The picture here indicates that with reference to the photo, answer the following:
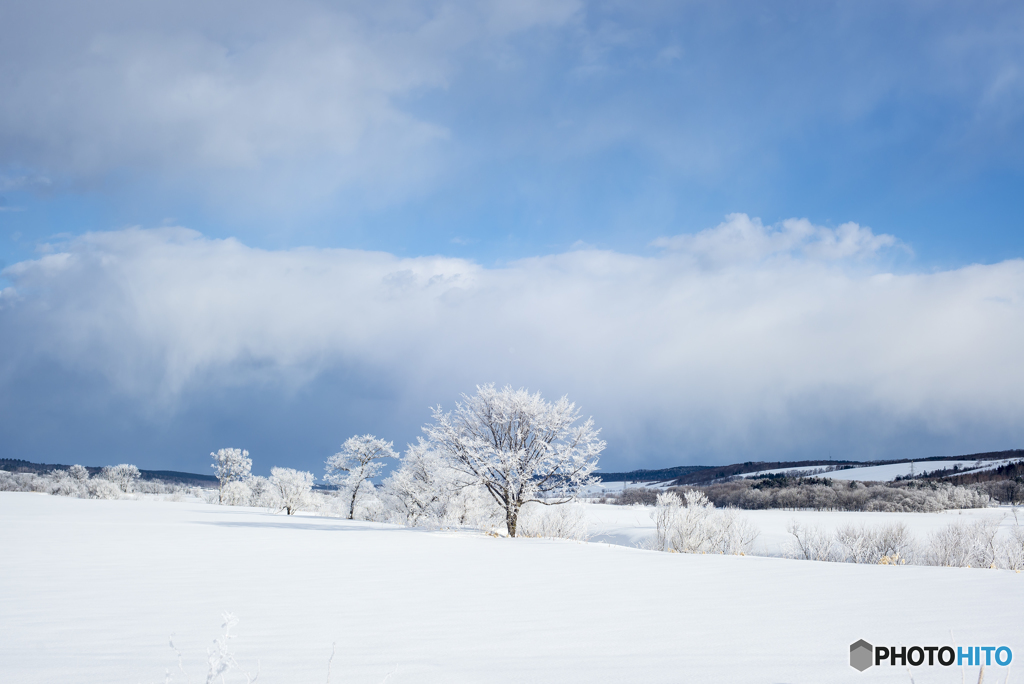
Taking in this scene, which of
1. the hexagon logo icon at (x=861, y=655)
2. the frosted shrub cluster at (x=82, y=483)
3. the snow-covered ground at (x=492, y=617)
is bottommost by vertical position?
the frosted shrub cluster at (x=82, y=483)

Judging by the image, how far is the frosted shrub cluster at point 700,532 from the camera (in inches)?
918

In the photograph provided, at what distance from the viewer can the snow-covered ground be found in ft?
13.9

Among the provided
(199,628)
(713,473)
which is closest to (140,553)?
(199,628)

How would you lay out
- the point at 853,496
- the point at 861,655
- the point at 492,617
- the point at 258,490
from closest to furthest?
1. the point at 861,655
2. the point at 492,617
3. the point at 853,496
4. the point at 258,490

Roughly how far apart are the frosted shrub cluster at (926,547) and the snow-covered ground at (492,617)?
9358 mm

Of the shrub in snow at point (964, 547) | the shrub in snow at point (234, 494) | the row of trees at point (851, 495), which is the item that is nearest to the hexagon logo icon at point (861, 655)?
the shrub in snow at point (964, 547)

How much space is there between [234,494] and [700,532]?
6642cm

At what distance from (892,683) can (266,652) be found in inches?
197

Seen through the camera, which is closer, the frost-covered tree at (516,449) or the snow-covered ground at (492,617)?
the snow-covered ground at (492,617)

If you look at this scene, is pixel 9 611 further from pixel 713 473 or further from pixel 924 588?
pixel 713 473

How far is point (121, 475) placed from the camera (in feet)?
236

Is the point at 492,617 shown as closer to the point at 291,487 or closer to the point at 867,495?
the point at 291,487

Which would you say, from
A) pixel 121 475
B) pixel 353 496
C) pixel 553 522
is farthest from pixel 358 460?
pixel 121 475

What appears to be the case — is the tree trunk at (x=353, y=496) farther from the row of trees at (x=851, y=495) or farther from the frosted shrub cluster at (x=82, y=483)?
the row of trees at (x=851, y=495)
